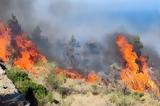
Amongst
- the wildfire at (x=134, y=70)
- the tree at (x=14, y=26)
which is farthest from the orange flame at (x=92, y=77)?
the tree at (x=14, y=26)

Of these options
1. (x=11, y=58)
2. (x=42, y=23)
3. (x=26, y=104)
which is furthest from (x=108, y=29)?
(x=26, y=104)

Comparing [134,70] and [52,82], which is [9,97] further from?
[134,70]

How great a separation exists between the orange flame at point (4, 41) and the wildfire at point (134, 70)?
2894 centimetres

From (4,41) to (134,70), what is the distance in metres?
35.8

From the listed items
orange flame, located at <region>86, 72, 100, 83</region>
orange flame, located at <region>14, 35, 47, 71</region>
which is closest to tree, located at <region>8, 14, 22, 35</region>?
orange flame, located at <region>14, 35, 47, 71</region>

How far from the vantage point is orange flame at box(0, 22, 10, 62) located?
93.7 m

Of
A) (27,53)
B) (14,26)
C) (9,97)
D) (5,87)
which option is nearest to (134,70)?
(27,53)

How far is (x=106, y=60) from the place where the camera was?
129125mm

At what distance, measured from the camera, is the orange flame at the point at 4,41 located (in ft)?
307

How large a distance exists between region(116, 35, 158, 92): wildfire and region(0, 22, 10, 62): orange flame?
28.9 metres

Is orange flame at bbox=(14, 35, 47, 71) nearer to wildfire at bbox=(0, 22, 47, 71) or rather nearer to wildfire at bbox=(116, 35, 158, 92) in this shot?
wildfire at bbox=(0, 22, 47, 71)

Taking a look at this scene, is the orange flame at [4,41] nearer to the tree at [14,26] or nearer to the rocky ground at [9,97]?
the tree at [14,26]

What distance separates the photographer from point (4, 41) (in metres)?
101

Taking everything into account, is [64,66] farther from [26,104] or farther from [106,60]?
[26,104]
